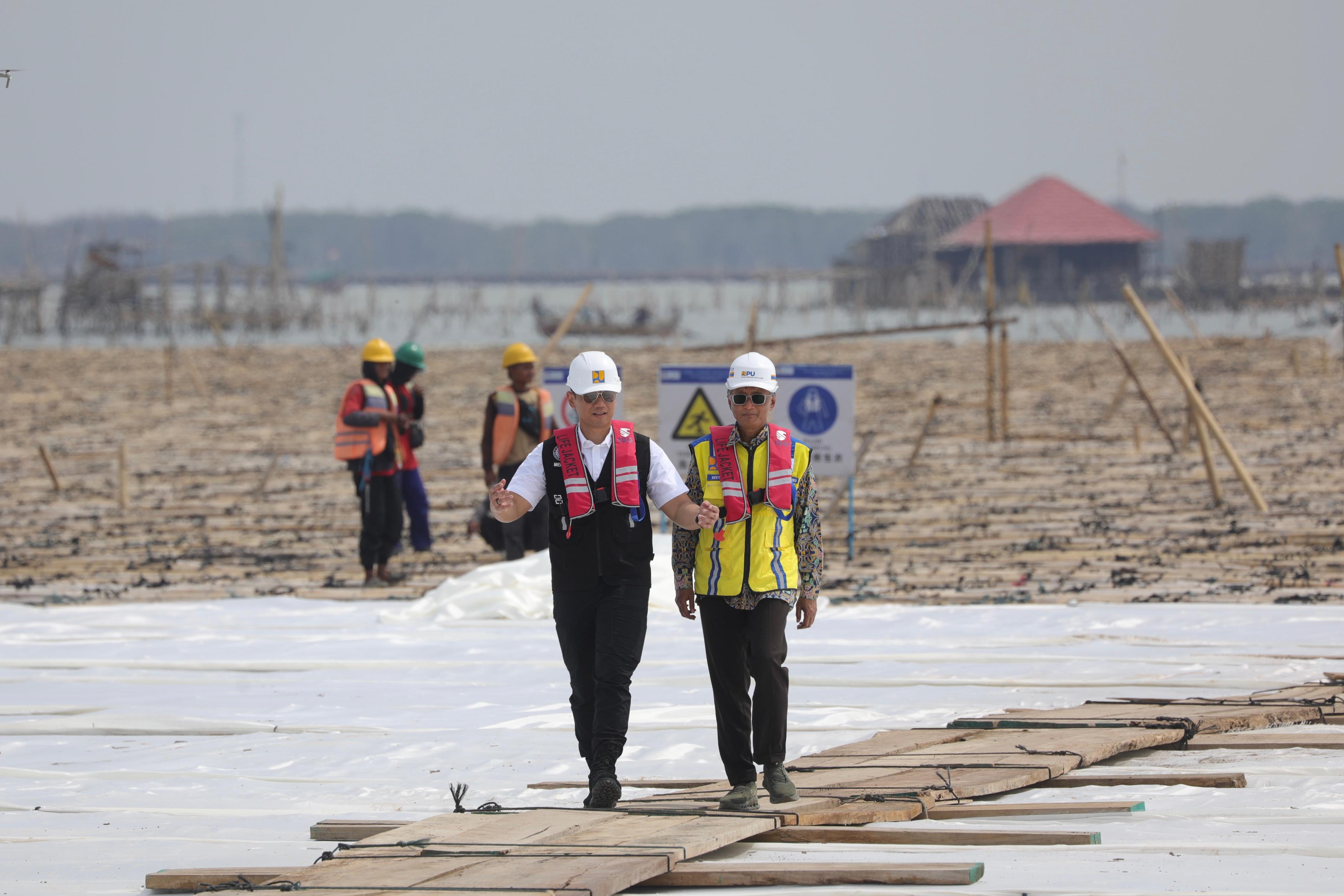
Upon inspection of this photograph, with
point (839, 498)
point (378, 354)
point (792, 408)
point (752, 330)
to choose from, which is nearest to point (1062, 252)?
point (752, 330)

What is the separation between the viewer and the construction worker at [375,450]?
1000 centimetres

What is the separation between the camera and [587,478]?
5105 millimetres

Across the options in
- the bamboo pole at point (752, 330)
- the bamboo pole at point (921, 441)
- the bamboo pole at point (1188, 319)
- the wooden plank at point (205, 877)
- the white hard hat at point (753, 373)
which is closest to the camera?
the wooden plank at point (205, 877)

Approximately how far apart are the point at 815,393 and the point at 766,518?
20.0 feet

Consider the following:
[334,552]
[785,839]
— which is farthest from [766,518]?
[334,552]

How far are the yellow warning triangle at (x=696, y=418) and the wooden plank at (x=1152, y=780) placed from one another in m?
5.75

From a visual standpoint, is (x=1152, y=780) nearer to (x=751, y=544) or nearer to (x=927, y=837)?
(x=927, y=837)

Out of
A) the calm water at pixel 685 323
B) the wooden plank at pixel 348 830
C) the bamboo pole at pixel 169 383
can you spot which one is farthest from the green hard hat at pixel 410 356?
the calm water at pixel 685 323

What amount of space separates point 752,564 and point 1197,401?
889cm

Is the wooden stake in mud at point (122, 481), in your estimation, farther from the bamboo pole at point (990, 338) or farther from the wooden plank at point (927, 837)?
the wooden plank at point (927, 837)

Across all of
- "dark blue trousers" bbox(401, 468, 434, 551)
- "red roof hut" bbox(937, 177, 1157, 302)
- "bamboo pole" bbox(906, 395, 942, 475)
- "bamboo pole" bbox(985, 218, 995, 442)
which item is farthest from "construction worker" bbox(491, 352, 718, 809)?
"red roof hut" bbox(937, 177, 1157, 302)

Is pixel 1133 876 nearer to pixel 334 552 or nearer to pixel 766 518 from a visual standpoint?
pixel 766 518

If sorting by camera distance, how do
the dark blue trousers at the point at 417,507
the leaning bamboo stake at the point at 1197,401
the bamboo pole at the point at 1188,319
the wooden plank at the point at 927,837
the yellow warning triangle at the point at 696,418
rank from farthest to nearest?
the bamboo pole at the point at 1188,319
the leaning bamboo stake at the point at 1197,401
the dark blue trousers at the point at 417,507
the yellow warning triangle at the point at 696,418
the wooden plank at the point at 927,837

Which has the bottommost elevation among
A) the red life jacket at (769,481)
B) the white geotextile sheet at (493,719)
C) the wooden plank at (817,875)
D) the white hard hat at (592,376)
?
the white geotextile sheet at (493,719)
